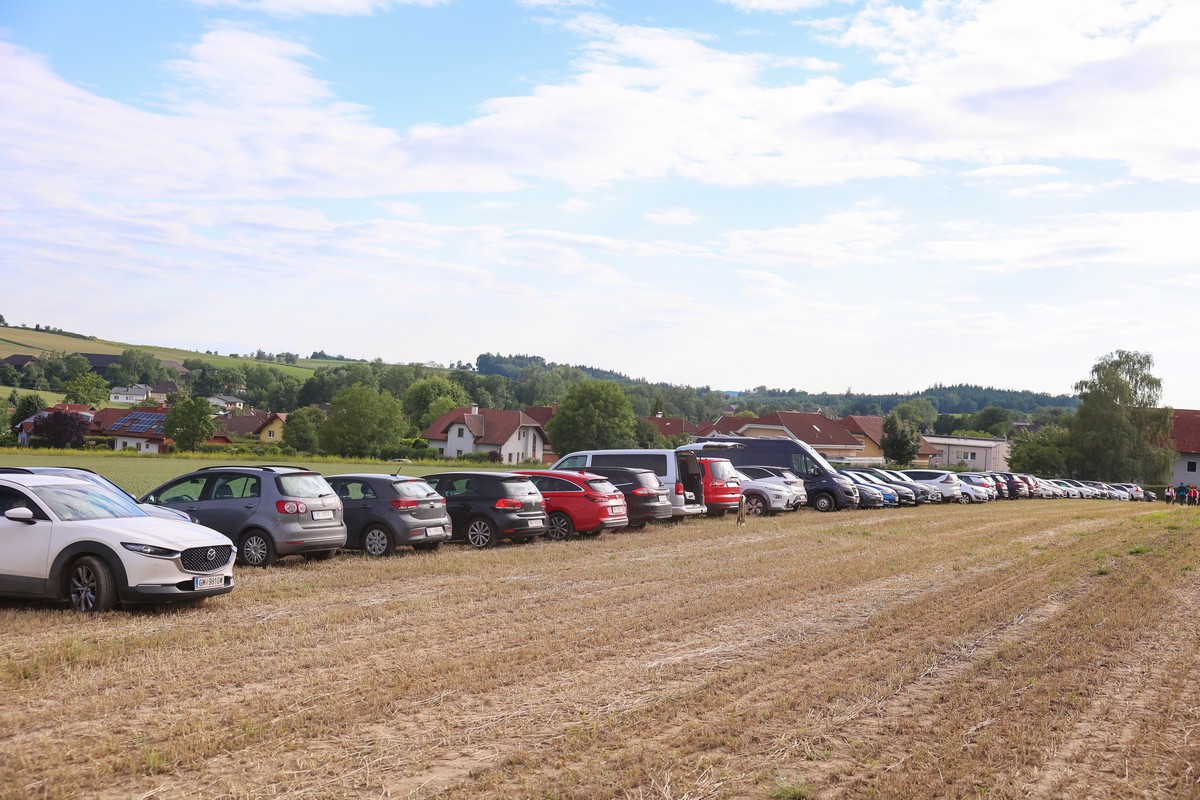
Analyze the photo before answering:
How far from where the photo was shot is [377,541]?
17.3 meters

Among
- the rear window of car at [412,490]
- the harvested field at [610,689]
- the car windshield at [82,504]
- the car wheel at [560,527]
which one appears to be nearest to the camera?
the harvested field at [610,689]

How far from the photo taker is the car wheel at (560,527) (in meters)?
21.0

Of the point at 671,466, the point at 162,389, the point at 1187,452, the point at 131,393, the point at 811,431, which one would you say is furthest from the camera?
the point at 131,393

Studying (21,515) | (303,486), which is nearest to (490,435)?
(303,486)

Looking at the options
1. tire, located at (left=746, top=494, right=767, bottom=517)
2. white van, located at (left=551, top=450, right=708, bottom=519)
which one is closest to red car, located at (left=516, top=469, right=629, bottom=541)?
white van, located at (left=551, top=450, right=708, bottom=519)

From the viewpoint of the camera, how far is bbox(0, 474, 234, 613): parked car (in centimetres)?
1093

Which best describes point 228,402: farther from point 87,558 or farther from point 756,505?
point 87,558

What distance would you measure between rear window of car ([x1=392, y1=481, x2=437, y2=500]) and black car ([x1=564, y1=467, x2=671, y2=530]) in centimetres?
574

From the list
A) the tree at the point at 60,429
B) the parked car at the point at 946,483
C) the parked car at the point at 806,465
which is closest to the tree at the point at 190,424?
the tree at the point at 60,429

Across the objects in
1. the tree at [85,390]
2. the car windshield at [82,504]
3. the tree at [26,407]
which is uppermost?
the tree at [85,390]

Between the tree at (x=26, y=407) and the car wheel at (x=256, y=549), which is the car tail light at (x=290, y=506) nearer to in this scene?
the car wheel at (x=256, y=549)

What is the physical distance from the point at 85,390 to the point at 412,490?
4961 inches

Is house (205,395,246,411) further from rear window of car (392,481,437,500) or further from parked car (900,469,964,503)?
rear window of car (392,481,437,500)

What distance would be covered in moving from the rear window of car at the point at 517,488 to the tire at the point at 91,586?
29.2 ft
